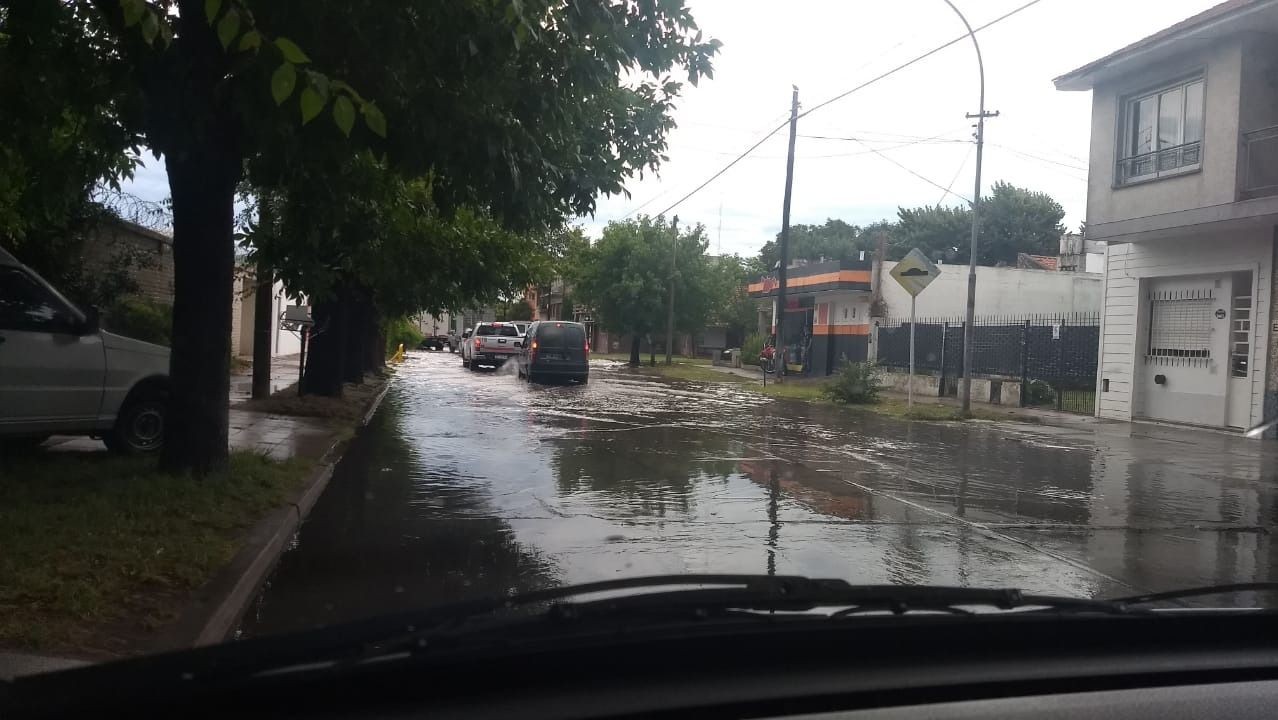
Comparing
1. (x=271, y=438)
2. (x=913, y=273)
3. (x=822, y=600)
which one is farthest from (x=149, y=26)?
(x=913, y=273)

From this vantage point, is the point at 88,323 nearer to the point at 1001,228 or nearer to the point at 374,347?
the point at 374,347

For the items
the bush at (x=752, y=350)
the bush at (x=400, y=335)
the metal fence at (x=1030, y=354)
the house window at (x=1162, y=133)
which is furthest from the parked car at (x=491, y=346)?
the house window at (x=1162, y=133)

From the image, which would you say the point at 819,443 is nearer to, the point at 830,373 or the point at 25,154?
the point at 25,154

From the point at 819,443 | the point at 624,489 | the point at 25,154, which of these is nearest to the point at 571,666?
the point at 624,489

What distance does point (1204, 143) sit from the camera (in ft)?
55.7

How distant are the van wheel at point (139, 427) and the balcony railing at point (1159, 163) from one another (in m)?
16.3

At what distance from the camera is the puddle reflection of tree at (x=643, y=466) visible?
9.40 m

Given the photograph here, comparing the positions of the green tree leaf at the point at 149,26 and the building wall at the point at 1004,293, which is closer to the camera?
the green tree leaf at the point at 149,26

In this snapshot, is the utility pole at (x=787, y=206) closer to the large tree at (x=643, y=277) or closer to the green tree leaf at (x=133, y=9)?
the large tree at (x=643, y=277)

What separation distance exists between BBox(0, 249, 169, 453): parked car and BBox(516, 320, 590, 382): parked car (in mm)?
18101

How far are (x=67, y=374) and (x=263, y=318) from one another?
6620 mm

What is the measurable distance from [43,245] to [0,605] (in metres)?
13.8

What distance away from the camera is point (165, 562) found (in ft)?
18.9

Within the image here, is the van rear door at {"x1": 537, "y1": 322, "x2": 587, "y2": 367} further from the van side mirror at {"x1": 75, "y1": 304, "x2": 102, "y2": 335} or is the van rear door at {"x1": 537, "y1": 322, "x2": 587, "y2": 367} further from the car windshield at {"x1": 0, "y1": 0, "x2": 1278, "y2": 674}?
the van side mirror at {"x1": 75, "y1": 304, "x2": 102, "y2": 335}
